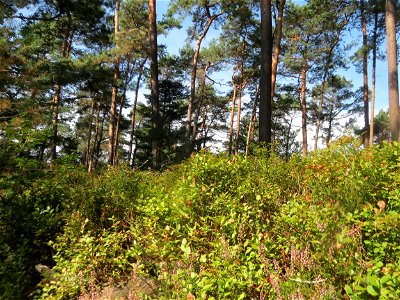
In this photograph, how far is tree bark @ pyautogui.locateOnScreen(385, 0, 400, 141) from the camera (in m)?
11.0

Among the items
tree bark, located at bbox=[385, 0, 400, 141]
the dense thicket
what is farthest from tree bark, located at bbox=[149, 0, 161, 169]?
tree bark, located at bbox=[385, 0, 400, 141]

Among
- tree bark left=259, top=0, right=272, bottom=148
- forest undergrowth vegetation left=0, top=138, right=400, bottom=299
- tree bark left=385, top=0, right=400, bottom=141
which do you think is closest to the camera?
forest undergrowth vegetation left=0, top=138, right=400, bottom=299

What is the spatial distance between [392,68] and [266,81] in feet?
23.6

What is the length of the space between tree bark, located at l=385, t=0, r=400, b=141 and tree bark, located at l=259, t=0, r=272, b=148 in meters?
6.33

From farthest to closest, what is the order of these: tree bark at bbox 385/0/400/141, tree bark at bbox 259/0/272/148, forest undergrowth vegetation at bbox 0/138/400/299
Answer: tree bark at bbox 385/0/400/141 → tree bark at bbox 259/0/272/148 → forest undergrowth vegetation at bbox 0/138/400/299

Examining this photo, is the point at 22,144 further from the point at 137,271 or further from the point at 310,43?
the point at 310,43

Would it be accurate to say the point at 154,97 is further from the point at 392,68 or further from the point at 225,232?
the point at 225,232

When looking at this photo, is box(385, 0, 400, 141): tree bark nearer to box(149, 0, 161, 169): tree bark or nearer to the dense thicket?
the dense thicket

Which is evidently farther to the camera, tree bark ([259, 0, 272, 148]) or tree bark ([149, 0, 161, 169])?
tree bark ([149, 0, 161, 169])

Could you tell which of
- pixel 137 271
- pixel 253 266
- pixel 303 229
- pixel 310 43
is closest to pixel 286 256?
pixel 303 229

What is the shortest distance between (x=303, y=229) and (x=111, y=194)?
2955 mm

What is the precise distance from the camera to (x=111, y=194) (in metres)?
4.48

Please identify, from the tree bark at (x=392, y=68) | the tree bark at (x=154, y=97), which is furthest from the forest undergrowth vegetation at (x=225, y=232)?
the tree bark at (x=392, y=68)

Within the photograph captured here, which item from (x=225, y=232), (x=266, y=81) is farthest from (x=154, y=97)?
(x=225, y=232)
